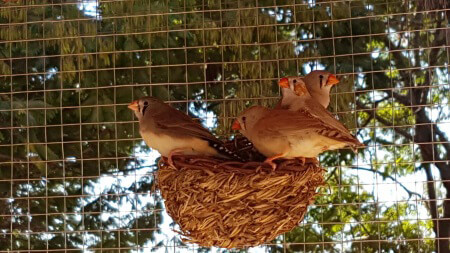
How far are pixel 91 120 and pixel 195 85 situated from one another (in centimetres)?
45

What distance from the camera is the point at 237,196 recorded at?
7.43 ft

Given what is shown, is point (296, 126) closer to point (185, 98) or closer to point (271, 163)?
point (271, 163)

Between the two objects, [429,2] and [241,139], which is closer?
[241,139]

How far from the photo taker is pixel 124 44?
3.14 meters

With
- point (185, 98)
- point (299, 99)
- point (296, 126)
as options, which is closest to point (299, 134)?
point (296, 126)

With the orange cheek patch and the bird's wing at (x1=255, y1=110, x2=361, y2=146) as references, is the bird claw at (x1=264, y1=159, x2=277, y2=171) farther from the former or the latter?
the orange cheek patch

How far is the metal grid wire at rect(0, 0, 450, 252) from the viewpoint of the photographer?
9.93 feet

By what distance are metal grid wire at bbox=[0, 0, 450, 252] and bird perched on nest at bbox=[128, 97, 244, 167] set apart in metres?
0.46

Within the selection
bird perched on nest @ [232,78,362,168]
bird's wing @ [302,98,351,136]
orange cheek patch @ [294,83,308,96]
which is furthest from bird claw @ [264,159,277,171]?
orange cheek patch @ [294,83,308,96]

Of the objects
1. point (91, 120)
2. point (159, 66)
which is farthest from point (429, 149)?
point (91, 120)

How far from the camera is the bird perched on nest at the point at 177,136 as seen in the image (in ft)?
7.91

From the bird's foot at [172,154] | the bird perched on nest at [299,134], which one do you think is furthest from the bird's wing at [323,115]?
the bird's foot at [172,154]

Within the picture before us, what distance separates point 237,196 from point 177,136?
294 millimetres

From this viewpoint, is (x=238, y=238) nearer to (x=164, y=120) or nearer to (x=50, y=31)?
(x=164, y=120)
